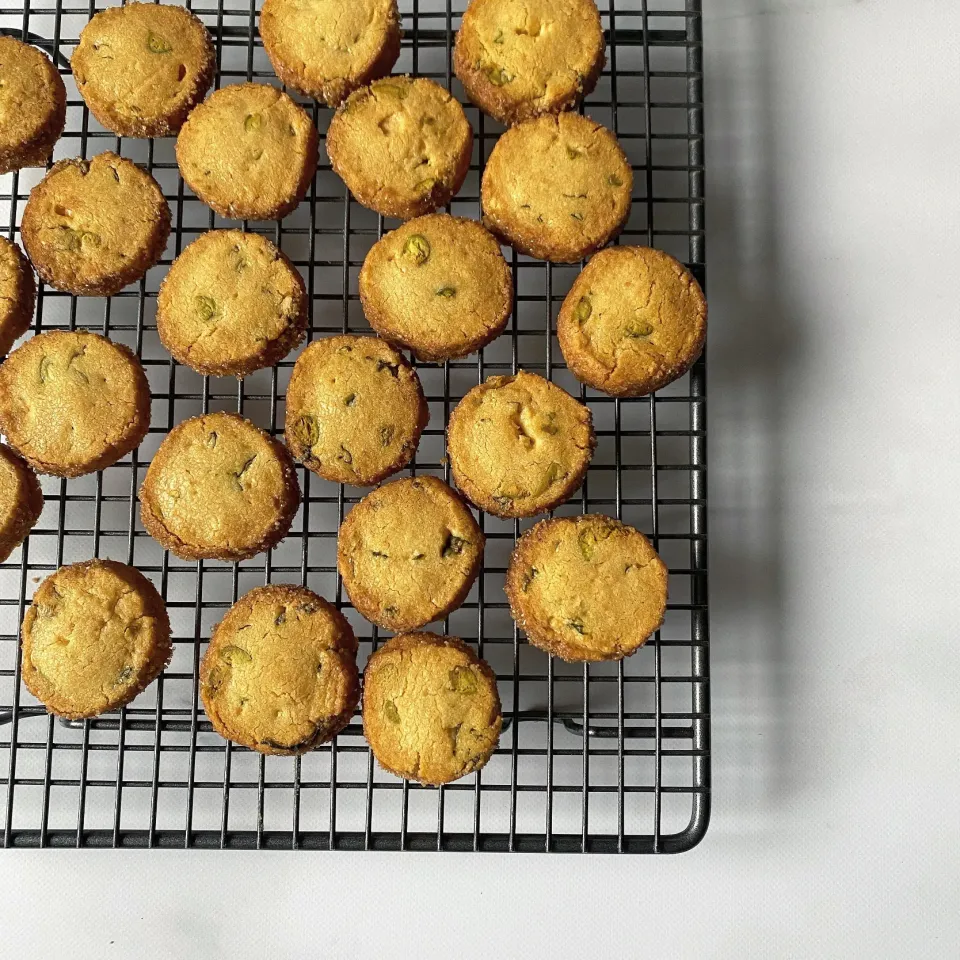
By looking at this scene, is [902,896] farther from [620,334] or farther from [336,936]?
[620,334]

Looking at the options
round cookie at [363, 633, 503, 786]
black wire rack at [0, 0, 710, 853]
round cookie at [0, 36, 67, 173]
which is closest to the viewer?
round cookie at [363, 633, 503, 786]

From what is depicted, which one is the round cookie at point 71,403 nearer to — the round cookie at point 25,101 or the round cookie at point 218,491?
the round cookie at point 218,491

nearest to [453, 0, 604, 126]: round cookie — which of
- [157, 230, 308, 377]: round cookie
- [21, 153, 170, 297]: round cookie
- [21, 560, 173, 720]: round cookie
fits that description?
[157, 230, 308, 377]: round cookie

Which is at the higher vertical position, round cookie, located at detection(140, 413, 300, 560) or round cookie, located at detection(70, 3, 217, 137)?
round cookie, located at detection(70, 3, 217, 137)

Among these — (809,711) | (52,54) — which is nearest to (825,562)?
(809,711)

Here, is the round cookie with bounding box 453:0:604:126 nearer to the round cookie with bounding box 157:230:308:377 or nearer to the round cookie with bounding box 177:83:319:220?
the round cookie with bounding box 177:83:319:220

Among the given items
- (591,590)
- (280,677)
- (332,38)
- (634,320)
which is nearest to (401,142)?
(332,38)

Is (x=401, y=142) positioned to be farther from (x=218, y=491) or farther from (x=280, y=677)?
(x=280, y=677)
